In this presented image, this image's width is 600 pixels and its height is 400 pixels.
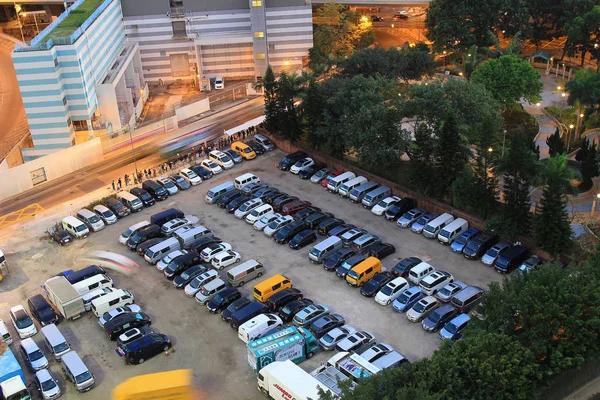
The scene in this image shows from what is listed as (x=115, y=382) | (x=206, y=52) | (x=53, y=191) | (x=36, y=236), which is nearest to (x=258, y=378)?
(x=115, y=382)

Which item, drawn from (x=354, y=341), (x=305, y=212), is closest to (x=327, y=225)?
(x=305, y=212)

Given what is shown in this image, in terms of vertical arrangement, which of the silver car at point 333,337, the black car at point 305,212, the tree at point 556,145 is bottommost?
the silver car at point 333,337

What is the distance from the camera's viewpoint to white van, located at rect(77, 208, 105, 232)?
167ft

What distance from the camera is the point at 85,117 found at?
64000 millimetres

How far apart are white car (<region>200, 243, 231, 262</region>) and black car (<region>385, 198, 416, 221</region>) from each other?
12702 mm

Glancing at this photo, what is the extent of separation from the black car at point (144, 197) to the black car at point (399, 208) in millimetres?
19414

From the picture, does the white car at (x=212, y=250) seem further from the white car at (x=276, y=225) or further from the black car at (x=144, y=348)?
the black car at (x=144, y=348)

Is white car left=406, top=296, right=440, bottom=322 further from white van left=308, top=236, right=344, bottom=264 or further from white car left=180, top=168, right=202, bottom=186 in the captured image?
white car left=180, top=168, right=202, bottom=186

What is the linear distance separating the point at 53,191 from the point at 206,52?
3206cm

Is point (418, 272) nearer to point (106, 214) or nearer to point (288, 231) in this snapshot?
point (288, 231)

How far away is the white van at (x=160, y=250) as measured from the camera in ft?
152

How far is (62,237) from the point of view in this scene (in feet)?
163

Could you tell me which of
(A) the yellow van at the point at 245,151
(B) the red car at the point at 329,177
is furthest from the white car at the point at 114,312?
(A) the yellow van at the point at 245,151

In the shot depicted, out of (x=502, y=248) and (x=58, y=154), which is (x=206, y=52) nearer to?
(x=58, y=154)
